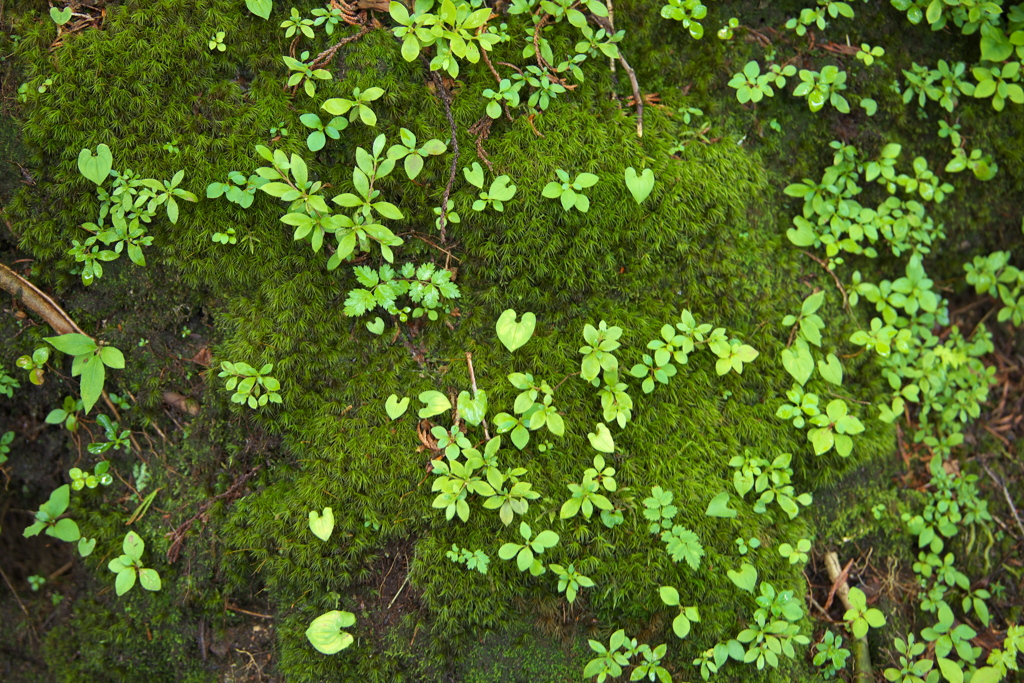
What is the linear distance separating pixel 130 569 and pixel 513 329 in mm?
2041

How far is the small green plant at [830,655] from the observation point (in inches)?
104

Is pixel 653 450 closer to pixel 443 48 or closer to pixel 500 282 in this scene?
pixel 500 282

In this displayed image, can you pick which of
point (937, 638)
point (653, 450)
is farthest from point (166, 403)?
point (937, 638)

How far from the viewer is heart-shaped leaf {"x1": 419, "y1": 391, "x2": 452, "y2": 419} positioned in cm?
252

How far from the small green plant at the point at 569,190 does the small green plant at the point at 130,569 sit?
2406mm

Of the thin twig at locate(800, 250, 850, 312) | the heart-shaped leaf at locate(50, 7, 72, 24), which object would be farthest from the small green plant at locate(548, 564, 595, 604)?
the heart-shaped leaf at locate(50, 7, 72, 24)

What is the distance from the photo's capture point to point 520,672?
254 centimetres

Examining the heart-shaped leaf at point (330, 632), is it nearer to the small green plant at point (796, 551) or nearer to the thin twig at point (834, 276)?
the small green plant at point (796, 551)

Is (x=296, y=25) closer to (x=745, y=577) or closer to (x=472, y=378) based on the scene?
(x=472, y=378)

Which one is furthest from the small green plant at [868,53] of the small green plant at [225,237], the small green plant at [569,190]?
the small green plant at [225,237]

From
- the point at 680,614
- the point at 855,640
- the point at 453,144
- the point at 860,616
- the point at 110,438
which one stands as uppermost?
the point at 453,144

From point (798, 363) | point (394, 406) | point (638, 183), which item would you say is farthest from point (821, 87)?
point (394, 406)

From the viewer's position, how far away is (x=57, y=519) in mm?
2777

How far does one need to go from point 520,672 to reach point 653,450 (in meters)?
1.11
